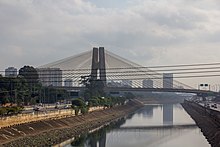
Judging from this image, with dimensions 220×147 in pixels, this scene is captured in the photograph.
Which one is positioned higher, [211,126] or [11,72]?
[11,72]

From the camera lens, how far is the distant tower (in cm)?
7456

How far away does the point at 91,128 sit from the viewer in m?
46.4

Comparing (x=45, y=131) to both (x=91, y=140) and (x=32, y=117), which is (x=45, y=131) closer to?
(x=32, y=117)

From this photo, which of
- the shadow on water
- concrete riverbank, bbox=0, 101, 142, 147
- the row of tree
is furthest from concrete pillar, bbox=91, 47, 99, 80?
the shadow on water

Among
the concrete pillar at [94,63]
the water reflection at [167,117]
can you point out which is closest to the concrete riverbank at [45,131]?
the water reflection at [167,117]

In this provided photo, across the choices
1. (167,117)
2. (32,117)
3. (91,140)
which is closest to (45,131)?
(32,117)

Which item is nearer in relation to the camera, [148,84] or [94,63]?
[94,63]

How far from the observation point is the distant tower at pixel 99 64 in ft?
245

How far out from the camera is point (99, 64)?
247ft

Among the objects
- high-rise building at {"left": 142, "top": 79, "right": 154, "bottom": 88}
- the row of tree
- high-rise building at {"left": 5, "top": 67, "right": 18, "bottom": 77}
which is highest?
high-rise building at {"left": 5, "top": 67, "right": 18, "bottom": 77}

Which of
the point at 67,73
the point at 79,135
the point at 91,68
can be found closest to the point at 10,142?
the point at 79,135

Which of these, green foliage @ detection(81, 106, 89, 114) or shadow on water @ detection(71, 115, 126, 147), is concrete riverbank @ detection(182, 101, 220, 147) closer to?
shadow on water @ detection(71, 115, 126, 147)

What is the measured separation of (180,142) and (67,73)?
108 feet

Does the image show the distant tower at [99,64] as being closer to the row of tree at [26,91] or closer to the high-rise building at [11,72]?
the row of tree at [26,91]
